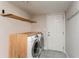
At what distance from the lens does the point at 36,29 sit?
17.9 ft

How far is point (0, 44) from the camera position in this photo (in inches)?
101

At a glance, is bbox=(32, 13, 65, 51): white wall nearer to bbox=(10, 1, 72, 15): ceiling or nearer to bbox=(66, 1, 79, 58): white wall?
bbox=(10, 1, 72, 15): ceiling

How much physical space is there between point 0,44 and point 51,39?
10.1 feet

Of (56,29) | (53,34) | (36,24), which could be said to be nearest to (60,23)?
(56,29)

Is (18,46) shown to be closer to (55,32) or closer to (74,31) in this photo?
(74,31)

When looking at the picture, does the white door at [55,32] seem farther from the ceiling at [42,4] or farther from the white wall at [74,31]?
the white wall at [74,31]

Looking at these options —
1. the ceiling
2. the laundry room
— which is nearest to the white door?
the laundry room

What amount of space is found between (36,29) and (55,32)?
1.10 meters

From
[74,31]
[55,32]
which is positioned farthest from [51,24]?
[74,31]

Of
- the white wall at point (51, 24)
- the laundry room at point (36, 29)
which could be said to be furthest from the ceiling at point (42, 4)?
the white wall at point (51, 24)

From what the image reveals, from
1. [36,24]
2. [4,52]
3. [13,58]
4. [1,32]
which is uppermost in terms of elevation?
[36,24]

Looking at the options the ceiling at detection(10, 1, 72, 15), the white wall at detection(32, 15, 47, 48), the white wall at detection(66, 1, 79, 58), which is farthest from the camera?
the white wall at detection(32, 15, 47, 48)

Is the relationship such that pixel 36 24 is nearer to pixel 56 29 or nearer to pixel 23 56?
pixel 56 29

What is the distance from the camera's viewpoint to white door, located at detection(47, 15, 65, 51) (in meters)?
5.00
